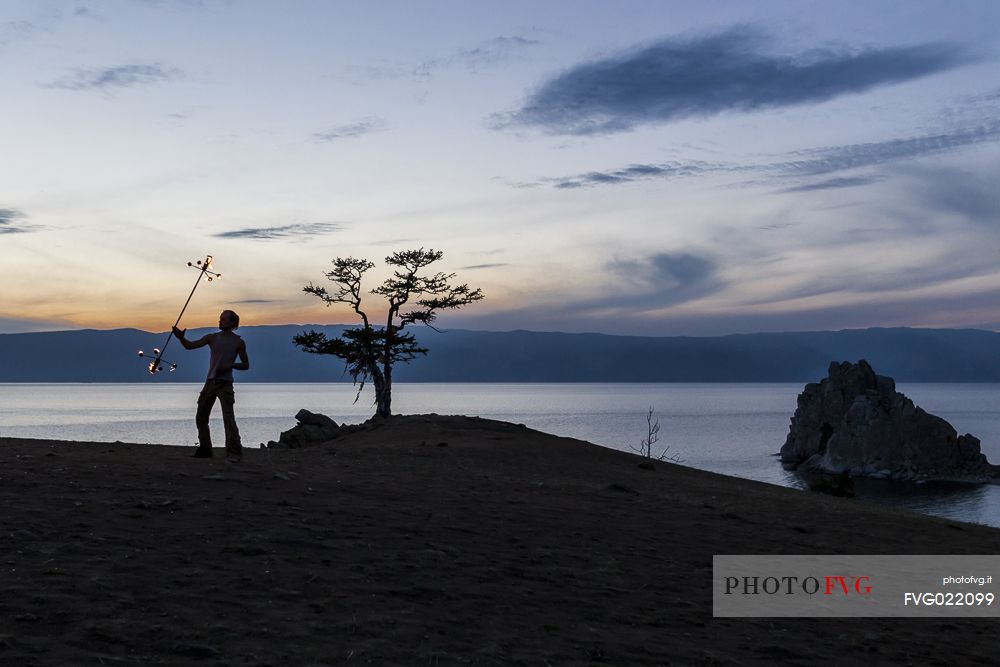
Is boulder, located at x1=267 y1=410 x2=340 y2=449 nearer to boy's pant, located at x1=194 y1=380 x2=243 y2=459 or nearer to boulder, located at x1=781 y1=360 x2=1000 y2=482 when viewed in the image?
boy's pant, located at x1=194 y1=380 x2=243 y2=459

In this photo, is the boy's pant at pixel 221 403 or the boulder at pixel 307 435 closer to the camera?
the boy's pant at pixel 221 403

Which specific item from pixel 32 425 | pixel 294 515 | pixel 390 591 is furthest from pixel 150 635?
pixel 32 425

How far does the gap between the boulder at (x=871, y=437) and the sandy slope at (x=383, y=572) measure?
110124mm

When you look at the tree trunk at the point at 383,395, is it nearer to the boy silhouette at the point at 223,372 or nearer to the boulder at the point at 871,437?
the boy silhouette at the point at 223,372

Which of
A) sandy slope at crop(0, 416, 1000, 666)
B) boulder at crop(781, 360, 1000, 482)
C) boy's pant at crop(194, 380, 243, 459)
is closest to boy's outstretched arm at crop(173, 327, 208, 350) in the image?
boy's pant at crop(194, 380, 243, 459)

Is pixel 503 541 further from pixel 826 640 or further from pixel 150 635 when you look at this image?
pixel 150 635

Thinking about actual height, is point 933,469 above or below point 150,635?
below

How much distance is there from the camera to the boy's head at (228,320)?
18.4m

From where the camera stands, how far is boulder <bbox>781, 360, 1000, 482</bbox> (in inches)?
4530

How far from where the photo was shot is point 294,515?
12.3 meters

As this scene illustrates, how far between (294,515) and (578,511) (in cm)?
550

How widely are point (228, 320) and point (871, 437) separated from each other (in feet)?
390

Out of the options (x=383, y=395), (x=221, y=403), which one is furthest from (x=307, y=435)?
(x=221, y=403)

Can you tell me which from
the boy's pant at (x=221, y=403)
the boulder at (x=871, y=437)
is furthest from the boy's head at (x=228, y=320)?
the boulder at (x=871, y=437)
